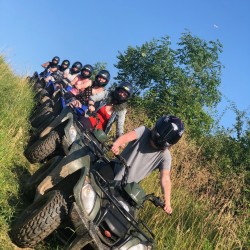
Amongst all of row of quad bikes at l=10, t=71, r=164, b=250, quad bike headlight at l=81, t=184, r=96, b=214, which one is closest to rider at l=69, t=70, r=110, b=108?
row of quad bikes at l=10, t=71, r=164, b=250

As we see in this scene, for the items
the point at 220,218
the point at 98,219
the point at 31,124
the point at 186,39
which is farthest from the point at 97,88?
the point at 186,39

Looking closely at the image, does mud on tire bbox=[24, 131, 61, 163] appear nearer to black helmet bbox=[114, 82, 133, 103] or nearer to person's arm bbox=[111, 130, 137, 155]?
black helmet bbox=[114, 82, 133, 103]

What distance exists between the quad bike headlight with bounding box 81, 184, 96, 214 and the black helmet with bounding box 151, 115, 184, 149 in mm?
1310

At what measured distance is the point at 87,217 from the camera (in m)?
3.69

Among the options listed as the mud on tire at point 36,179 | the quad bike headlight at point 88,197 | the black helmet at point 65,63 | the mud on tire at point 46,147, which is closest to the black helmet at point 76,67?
the black helmet at point 65,63

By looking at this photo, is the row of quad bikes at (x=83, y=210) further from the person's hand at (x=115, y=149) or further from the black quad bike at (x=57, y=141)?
the black quad bike at (x=57, y=141)

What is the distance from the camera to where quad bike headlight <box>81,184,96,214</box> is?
3.76m

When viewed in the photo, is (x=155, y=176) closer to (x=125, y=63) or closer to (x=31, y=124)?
(x=31, y=124)

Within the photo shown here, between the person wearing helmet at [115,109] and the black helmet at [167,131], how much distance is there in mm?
1718

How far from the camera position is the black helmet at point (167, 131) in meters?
4.84

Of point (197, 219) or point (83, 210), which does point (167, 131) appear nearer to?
point (83, 210)

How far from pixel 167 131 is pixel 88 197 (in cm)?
142

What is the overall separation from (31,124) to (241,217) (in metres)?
4.49

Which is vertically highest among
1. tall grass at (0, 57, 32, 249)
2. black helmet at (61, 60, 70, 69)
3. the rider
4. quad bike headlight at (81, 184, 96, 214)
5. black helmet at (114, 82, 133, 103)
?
black helmet at (114, 82, 133, 103)
